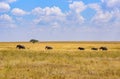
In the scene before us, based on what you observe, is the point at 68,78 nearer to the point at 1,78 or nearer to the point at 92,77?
the point at 92,77

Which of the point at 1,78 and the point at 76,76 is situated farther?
the point at 76,76

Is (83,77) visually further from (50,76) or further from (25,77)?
(25,77)

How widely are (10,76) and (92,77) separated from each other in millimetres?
6101

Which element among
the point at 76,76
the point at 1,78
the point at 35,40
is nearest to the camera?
the point at 1,78

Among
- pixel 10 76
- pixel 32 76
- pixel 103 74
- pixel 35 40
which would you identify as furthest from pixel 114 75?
pixel 35 40

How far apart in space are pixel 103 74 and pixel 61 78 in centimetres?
420

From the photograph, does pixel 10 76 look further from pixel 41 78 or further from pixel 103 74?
pixel 103 74

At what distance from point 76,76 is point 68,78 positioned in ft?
4.11

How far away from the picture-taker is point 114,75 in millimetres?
23531

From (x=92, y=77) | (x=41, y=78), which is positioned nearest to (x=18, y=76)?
(x=41, y=78)

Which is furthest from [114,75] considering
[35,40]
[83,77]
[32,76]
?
[35,40]

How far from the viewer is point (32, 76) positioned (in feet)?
74.7

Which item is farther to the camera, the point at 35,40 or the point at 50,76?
the point at 35,40

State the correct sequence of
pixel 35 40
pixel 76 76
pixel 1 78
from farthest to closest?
1. pixel 35 40
2. pixel 76 76
3. pixel 1 78
